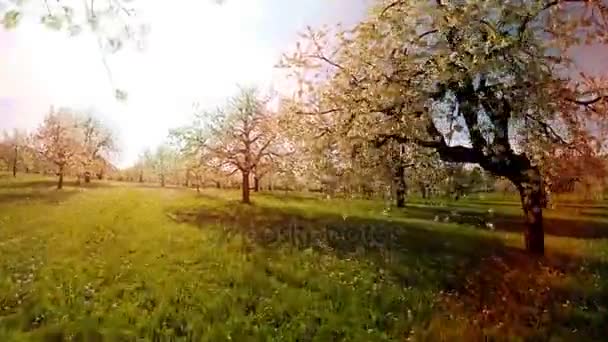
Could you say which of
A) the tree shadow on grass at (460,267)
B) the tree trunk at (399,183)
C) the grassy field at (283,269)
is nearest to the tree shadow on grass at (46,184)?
Result: the grassy field at (283,269)

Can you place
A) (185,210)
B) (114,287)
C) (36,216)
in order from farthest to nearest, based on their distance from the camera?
(185,210)
(36,216)
(114,287)

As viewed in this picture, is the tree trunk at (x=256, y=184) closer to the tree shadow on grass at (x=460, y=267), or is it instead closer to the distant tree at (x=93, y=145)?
the tree shadow on grass at (x=460, y=267)

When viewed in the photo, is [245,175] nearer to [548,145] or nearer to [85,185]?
[85,185]

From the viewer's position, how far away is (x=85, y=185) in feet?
12.1

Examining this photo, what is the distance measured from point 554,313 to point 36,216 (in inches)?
118

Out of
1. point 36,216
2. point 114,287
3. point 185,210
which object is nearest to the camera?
point 114,287

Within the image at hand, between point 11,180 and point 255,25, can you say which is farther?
point 255,25

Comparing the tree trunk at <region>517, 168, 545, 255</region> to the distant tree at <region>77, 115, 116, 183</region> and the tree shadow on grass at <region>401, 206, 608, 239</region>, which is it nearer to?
the tree shadow on grass at <region>401, 206, 608, 239</region>

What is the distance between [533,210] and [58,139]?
9.48 feet

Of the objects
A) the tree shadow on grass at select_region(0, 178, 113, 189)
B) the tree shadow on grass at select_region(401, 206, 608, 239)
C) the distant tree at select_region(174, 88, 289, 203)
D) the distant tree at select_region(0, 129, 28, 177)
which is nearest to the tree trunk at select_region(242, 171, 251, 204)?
the distant tree at select_region(174, 88, 289, 203)

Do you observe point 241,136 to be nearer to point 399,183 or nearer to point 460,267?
point 399,183

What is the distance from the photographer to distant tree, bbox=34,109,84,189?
3.61 m

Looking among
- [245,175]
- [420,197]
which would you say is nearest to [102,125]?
[245,175]

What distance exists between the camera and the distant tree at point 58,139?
3611mm
